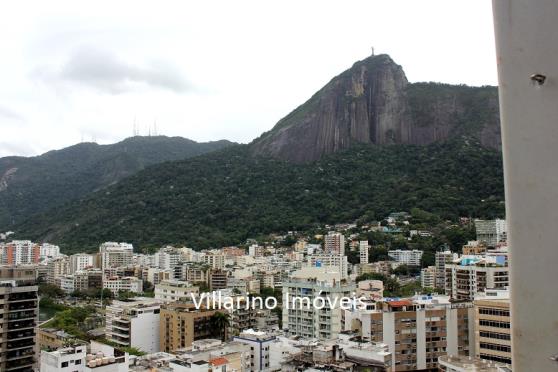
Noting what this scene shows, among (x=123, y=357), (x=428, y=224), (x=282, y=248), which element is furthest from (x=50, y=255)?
(x=123, y=357)

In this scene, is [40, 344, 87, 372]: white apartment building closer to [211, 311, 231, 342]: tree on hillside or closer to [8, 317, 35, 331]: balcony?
[8, 317, 35, 331]: balcony

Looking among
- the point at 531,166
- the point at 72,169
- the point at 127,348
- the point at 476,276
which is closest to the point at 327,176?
the point at 476,276

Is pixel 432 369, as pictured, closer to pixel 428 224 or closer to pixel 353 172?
pixel 428 224

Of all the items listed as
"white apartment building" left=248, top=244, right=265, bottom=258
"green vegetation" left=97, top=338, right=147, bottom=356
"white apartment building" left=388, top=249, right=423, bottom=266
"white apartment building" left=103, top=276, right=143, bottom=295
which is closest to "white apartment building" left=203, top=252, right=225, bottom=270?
"white apartment building" left=248, top=244, right=265, bottom=258

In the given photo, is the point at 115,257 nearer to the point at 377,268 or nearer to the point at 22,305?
the point at 377,268

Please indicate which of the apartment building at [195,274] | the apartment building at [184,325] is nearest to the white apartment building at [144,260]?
the apartment building at [195,274]

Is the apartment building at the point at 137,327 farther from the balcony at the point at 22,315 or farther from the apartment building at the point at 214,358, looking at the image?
the balcony at the point at 22,315
